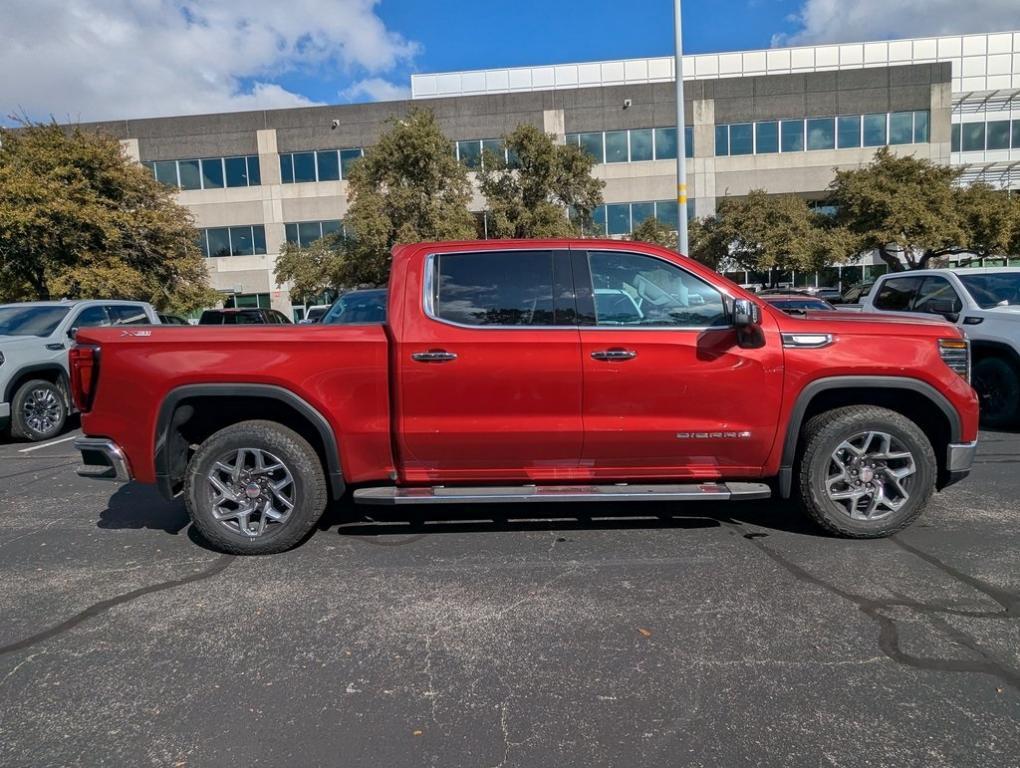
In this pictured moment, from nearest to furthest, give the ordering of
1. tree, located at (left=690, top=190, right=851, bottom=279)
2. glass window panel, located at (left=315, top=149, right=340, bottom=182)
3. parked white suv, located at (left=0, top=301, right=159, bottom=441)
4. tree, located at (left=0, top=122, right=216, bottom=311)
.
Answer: parked white suv, located at (left=0, top=301, right=159, bottom=441), tree, located at (left=0, top=122, right=216, bottom=311), tree, located at (left=690, top=190, right=851, bottom=279), glass window panel, located at (left=315, top=149, right=340, bottom=182)

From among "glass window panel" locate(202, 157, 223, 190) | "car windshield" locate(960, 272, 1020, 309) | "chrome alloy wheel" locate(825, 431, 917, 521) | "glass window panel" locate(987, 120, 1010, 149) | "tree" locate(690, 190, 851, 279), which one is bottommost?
"chrome alloy wheel" locate(825, 431, 917, 521)

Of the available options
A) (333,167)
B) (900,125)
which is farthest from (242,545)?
(900,125)

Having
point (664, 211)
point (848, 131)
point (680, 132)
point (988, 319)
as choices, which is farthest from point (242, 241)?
point (988, 319)

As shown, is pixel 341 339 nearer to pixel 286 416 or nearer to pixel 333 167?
pixel 286 416

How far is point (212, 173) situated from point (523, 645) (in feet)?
139

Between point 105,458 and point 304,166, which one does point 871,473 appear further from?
point 304,166

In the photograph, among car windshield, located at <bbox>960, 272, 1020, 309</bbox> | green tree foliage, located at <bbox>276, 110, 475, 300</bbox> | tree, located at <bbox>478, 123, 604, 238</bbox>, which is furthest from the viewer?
tree, located at <bbox>478, 123, 604, 238</bbox>

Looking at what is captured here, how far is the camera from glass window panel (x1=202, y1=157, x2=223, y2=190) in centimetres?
3947

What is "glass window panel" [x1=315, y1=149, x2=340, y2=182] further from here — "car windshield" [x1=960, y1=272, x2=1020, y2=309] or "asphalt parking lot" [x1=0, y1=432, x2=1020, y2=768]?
"asphalt parking lot" [x1=0, y1=432, x2=1020, y2=768]

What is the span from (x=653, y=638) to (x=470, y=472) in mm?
1609

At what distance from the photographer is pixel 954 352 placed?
174 inches

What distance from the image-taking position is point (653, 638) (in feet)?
10.8

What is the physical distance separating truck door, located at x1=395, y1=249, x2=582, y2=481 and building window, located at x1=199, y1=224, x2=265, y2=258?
126ft

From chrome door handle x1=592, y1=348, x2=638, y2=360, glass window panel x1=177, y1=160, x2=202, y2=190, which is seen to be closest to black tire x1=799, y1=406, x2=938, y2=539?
chrome door handle x1=592, y1=348, x2=638, y2=360
